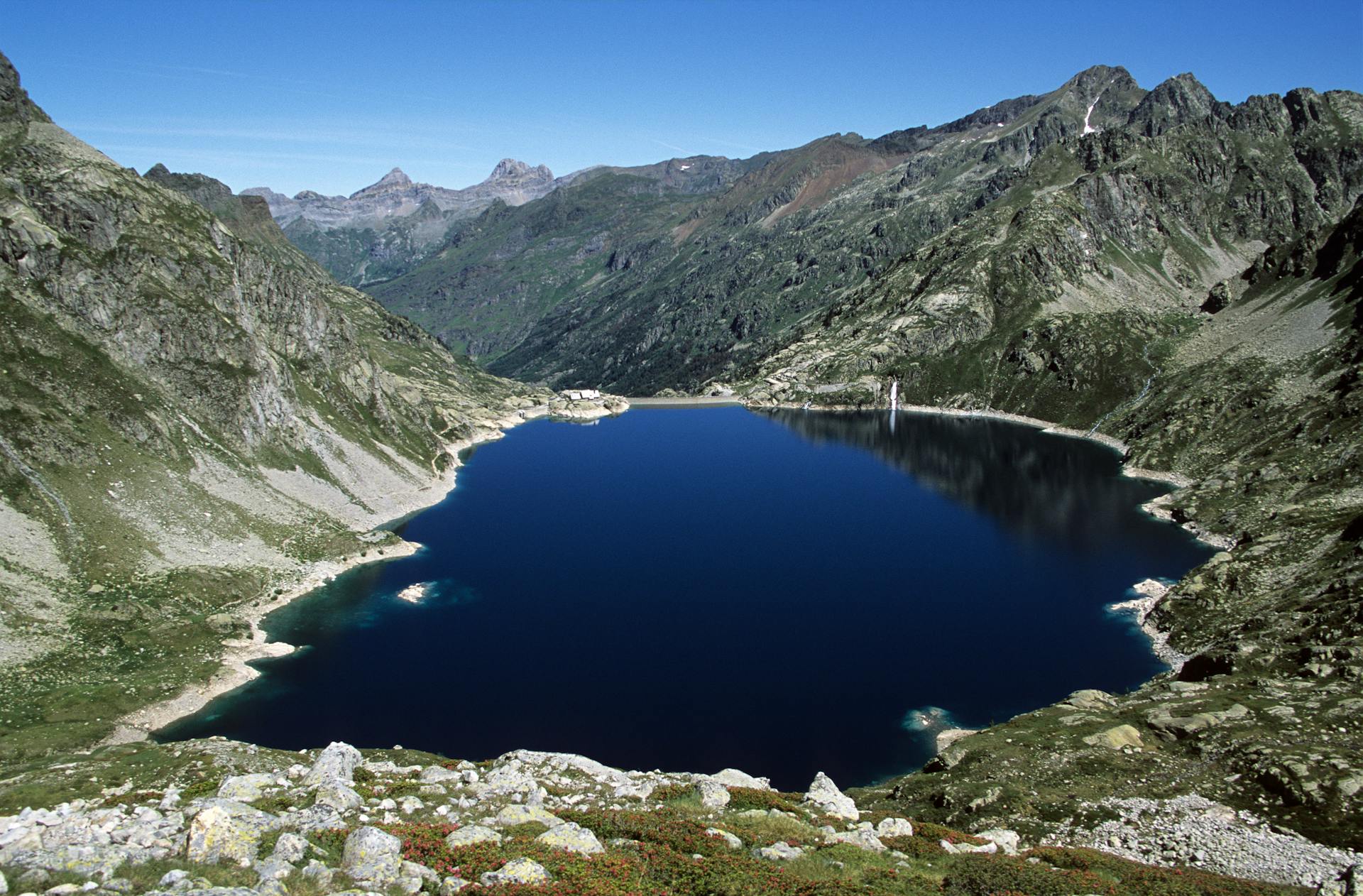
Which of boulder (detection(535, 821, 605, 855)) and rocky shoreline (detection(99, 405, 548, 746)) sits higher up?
boulder (detection(535, 821, 605, 855))

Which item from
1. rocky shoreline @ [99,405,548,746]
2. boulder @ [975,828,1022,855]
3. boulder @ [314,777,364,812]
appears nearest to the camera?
boulder @ [314,777,364,812]

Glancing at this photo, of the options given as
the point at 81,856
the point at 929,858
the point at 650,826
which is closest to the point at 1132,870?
the point at 929,858

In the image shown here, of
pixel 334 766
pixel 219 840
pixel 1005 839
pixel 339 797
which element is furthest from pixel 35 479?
pixel 1005 839

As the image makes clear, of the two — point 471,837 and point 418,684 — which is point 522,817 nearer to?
point 471,837

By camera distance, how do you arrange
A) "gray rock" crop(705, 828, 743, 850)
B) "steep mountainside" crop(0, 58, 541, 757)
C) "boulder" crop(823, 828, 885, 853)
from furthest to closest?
"steep mountainside" crop(0, 58, 541, 757)
"boulder" crop(823, 828, 885, 853)
"gray rock" crop(705, 828, 743, 850)

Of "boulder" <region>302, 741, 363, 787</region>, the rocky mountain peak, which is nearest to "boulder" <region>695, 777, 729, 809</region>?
"boulder" <region>302, 741, 363, 787</region>

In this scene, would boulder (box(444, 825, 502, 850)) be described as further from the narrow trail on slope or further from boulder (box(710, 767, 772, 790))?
the narrow trail on slope

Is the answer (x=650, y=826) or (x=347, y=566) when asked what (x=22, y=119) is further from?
(x=650, y=826)

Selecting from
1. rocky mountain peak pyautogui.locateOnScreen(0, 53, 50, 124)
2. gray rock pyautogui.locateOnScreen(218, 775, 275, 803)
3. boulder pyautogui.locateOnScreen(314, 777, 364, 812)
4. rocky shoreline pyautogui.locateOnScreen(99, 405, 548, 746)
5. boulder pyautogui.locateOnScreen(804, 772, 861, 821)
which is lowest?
rocky shoreline pyautogui.locateOnScreen(99, 405, 548, 746)
